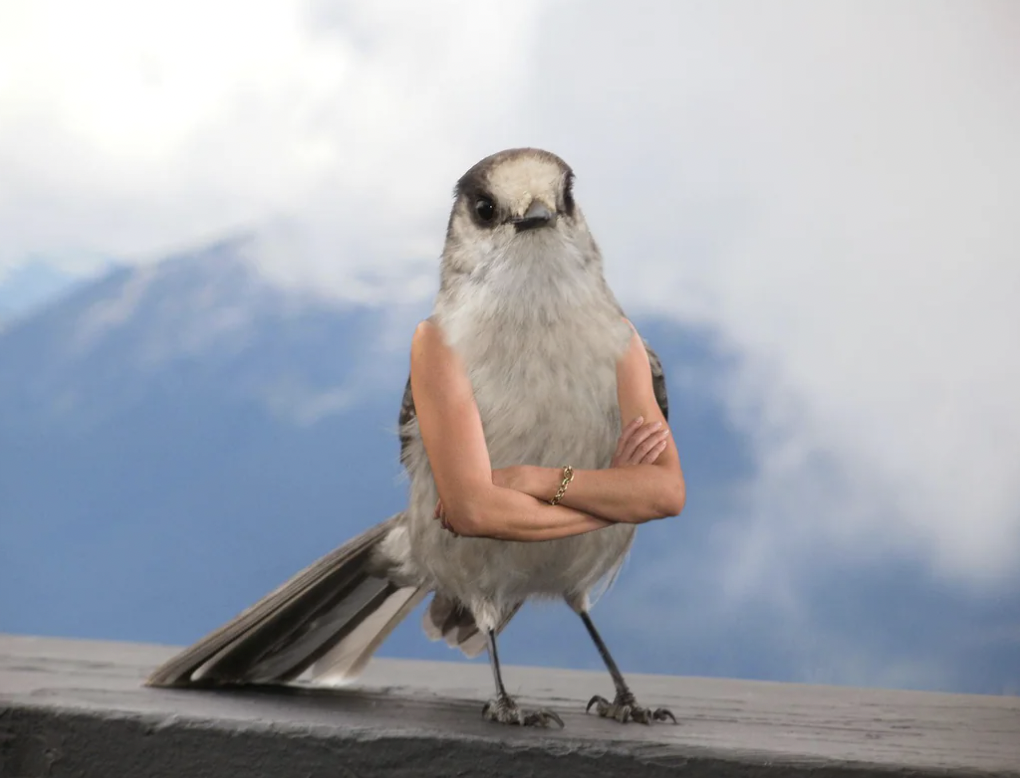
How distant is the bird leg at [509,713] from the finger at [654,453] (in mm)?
375

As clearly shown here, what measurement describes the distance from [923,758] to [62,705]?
1.20m

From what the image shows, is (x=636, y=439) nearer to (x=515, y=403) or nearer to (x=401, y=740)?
(x=515, y=403)

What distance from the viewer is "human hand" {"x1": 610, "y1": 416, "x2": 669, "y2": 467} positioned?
1709 mm

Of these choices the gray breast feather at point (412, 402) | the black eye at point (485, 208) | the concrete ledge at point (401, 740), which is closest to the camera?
the concrete ledge at point (401, 740)

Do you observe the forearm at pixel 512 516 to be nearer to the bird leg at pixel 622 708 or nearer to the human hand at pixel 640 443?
the human hand at pixel 640 443

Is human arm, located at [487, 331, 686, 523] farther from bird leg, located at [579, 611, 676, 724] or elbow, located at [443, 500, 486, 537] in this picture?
bird leg, located at [579, 611, 676, 724]

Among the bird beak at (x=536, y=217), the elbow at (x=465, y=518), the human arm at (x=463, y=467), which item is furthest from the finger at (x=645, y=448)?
the bird beak at (x=536, y=217)

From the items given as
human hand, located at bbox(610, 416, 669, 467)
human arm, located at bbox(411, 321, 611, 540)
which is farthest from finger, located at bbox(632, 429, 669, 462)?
human arm, located at bbox(411, 321, 611, 540)

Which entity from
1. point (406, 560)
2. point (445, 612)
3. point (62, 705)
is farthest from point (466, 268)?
point (62, 705)

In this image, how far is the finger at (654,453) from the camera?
5.61 ft

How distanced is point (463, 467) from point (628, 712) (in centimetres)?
46

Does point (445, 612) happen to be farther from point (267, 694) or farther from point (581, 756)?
point (581, 756)

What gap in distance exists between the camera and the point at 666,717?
179cm

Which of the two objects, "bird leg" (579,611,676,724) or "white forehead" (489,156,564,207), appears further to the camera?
"bird leg" (579,611,676,724)
